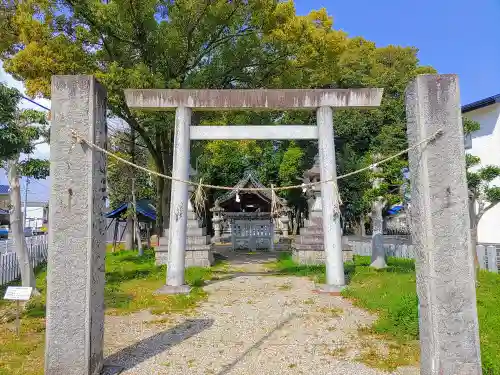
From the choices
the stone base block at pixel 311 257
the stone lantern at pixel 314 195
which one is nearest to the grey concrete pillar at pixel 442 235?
the stone base block at pixel 311 257

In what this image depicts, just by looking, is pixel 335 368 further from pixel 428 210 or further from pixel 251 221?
pixel 251 221

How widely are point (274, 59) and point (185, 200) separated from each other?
760cm

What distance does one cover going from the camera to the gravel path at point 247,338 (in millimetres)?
4590

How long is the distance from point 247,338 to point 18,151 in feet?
19.1

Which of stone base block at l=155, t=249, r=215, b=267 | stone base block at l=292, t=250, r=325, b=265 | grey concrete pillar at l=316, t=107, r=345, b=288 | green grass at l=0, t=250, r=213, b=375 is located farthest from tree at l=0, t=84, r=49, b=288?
stone base block at l=292, t=250, r=325, b=265

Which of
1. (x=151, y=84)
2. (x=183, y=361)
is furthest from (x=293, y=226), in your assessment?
(x=183, y=361)

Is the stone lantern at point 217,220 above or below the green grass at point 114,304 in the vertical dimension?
above

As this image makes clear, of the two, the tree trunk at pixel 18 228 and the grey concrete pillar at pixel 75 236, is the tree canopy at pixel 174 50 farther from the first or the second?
the grey concrete pillar at pixel 75 236

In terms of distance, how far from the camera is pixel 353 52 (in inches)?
1168

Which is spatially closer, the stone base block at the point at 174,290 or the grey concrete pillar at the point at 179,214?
the stone base block at the point at 174,290

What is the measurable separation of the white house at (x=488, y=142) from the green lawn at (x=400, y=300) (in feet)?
24.6

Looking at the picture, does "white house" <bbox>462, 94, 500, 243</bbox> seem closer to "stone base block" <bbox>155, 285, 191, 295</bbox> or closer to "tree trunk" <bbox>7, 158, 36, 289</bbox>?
"stone base block" <bbox>155, 285, 191, 295</bbox>

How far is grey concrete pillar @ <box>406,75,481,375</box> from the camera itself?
3969 millimetres

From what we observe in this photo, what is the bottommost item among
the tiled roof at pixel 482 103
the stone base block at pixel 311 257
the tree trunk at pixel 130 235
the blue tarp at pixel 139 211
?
the stone base block at pixel 311 257
